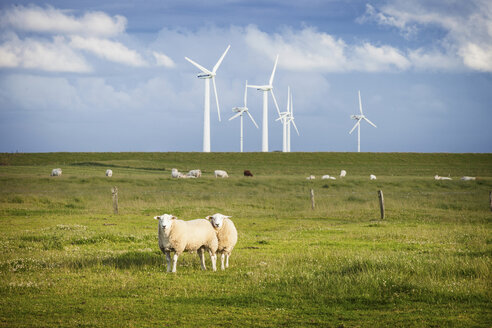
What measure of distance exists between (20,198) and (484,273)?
3191cm

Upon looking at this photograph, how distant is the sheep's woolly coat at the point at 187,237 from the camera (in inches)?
527

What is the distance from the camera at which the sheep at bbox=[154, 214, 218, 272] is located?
1334cm

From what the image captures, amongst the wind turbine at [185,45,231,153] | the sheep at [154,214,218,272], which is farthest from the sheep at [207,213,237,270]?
the wind turbine at [185,45,231,153]

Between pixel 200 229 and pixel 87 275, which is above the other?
pixel 200 229

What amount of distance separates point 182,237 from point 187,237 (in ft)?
0.50

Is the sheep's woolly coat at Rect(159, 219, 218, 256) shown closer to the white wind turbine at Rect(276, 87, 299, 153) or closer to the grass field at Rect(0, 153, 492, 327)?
the grass field at Rect(0, 153, 492, 327)

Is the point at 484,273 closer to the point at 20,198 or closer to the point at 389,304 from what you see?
the point at 389,304

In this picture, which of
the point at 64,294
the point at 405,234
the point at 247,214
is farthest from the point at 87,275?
the point at 247,214

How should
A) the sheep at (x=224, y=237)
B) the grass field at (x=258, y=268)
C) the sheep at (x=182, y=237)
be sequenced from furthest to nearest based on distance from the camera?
the sheep at (x=224, y=237) < the sheep at (x=182, y=237) < the grass field at (x=258, y=268)

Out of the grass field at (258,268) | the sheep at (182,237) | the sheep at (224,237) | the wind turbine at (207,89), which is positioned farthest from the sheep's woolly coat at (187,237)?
the wind turbine at (207,89)

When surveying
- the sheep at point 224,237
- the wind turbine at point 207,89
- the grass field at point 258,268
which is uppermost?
the wind turbine at point 207,89

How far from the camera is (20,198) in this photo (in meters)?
35.4

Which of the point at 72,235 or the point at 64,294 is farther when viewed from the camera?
the point at 72,235

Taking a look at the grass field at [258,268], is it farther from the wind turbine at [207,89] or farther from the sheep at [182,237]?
the wind turbine at [207,89]
